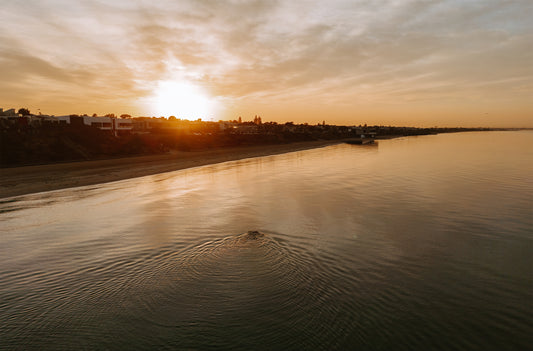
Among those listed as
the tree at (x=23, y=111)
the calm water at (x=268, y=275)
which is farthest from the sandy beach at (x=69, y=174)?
the tree at (x=23, y=111)

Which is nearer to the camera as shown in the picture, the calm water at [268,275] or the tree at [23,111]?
the calm water at [268,275]

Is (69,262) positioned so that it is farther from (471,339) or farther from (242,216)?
(471,339)

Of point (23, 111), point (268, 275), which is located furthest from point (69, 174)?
point (23, 111)

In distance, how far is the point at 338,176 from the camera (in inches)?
1501

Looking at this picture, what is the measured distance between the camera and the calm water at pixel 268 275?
333 inches

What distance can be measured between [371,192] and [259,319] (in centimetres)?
2182

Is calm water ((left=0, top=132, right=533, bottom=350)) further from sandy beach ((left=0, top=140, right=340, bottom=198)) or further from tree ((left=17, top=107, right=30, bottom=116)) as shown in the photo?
tree ((left=17, top=107, right=30, bottom=116))

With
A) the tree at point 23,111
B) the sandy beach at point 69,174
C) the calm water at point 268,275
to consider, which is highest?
the tree at point 23,111

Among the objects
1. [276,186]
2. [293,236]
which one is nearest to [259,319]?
[293,236]

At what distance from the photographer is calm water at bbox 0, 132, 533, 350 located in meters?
8.45

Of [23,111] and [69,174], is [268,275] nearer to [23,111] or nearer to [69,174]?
[69,174]

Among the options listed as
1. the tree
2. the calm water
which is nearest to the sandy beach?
the calm water

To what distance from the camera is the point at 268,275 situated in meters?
11.6

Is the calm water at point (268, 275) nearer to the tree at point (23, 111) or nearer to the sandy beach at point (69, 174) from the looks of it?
the sandy beach at point (69, 174)
